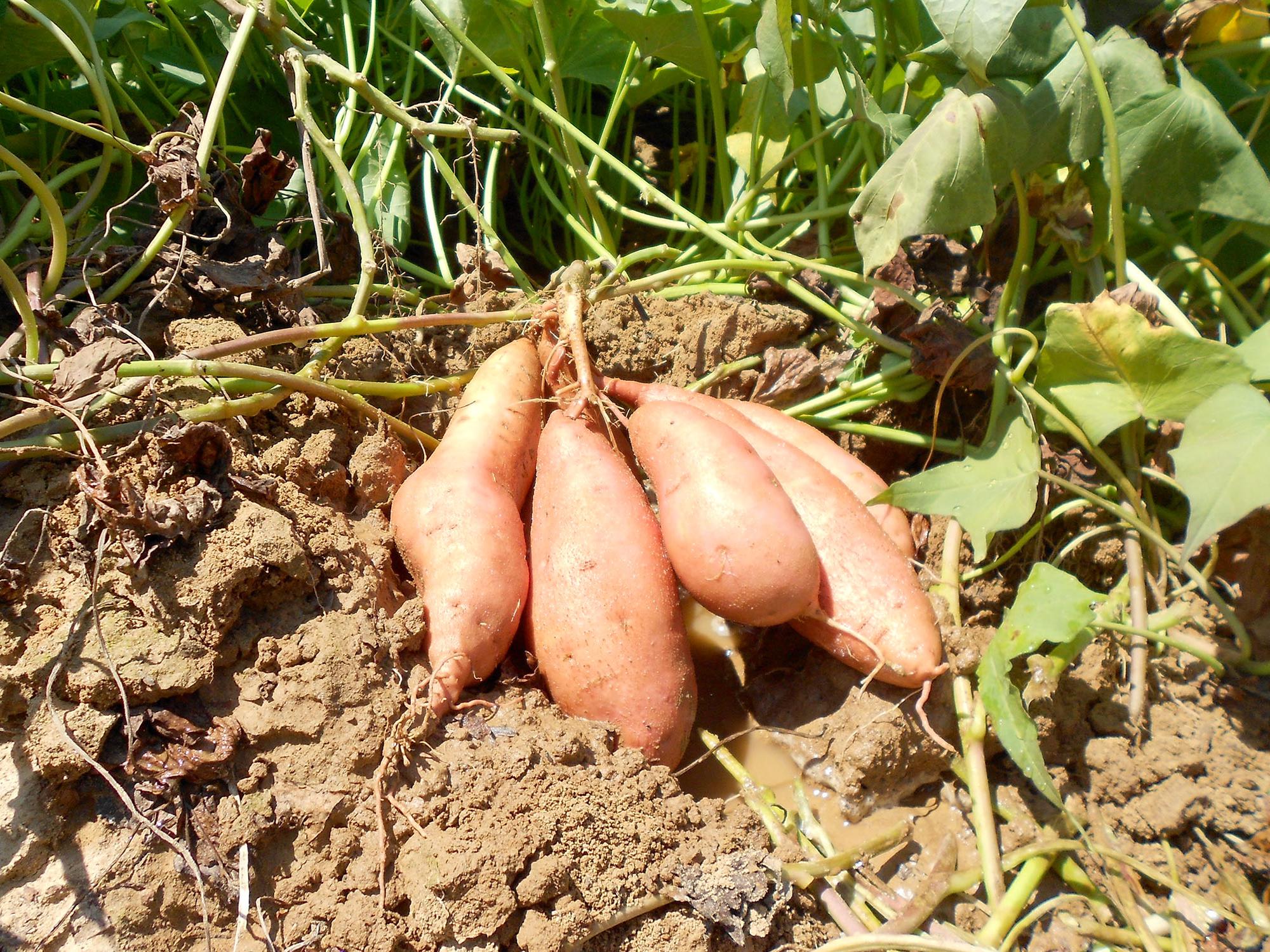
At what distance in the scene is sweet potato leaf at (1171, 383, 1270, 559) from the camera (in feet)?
2.87

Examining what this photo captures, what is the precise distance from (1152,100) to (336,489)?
125 centimetres

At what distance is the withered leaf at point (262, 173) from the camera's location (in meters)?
1.40

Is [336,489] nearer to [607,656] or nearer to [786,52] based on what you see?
[607,656]

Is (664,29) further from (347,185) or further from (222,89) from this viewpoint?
(222,89)

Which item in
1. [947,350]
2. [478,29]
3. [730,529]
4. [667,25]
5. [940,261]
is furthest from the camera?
[478,29]

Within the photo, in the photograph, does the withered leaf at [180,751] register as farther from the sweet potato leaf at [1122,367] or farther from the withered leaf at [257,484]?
the sweet potato leaf at [1122,367]

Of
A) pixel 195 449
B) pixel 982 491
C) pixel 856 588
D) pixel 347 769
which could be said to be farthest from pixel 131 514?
pixel 982 491

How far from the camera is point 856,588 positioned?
1269 millimetres

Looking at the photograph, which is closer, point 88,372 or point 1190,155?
point 88,372

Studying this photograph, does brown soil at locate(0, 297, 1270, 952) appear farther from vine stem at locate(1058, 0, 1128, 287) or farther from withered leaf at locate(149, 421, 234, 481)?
vine stem at locate(1058, 0, 1128, 287)

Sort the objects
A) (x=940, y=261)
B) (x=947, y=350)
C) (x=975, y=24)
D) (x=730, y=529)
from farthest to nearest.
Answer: (x=940, y=261) < (x=947, y=350) < (x=730, y=529) < (x=975, y=24)

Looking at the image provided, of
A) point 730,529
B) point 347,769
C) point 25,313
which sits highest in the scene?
point 25,313

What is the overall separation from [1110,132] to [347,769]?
125cm

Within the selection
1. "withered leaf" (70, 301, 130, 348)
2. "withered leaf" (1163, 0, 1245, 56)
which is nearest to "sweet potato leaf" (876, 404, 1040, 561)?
"withered leaf" (1163, 0, 1245, 56)
